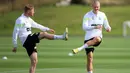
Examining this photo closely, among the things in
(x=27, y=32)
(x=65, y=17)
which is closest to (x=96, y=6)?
(x=27, y=32)

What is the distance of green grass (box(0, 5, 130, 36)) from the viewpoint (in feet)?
188

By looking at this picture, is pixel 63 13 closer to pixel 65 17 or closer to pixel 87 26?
pixel 65 17

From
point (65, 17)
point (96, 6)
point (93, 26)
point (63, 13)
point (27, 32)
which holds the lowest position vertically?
point (65, 17)

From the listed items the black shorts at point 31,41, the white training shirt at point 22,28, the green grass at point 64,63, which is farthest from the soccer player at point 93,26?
the green grass at point 64,63

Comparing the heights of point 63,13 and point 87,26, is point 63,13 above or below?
below

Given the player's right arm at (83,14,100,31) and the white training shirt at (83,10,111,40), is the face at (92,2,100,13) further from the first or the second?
the player's right arm at (83,14,100,31)

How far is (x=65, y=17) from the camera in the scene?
199 ft

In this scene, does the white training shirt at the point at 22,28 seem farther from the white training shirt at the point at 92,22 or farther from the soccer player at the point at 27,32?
the white training shirt at the point at 92,22

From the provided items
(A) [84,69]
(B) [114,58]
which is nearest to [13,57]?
(B) [114,58]

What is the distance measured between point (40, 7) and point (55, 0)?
2.49m

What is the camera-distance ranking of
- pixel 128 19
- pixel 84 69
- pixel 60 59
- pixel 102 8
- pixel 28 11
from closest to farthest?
pixel 28 11 → pixel 84 69 → pixel 60 59 → pixel 128 19 → pixel 102 8

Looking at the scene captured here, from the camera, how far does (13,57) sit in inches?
1050

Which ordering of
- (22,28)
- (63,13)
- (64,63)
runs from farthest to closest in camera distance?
1. (63,13)
2. (64,63)
3. (22,28)

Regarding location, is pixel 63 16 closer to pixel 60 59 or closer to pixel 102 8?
pixel 102 8
